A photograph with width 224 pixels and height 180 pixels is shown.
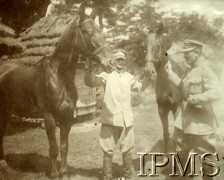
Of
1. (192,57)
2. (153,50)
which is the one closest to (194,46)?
(192,57)

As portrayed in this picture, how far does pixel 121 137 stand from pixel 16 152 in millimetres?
1203

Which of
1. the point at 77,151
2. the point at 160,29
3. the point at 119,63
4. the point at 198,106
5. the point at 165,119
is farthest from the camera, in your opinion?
the point at 165,119

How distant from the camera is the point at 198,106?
8.00ft

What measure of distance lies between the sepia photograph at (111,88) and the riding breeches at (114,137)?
0.03 ft

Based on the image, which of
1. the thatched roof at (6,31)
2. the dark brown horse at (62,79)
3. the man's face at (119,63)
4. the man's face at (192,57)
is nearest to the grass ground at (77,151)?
the dark brown horse at (62,79)

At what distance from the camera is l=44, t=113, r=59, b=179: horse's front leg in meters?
2.53

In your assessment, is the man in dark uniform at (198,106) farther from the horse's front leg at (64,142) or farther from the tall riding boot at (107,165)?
the horse's front leg at (64,142)

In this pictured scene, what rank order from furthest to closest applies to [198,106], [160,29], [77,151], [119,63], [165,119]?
[165,119]
[160,29]
[77,151]
[119,63]
[198,106]

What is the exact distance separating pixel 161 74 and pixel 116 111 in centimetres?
86

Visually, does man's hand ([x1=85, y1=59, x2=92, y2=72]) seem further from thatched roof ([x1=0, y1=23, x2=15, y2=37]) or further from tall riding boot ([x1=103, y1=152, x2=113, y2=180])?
thatched roof ([x1=0, y1=23, x2=15, y2=37])

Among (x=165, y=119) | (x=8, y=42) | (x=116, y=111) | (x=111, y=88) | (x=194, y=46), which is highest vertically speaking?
(x=8, y=42)

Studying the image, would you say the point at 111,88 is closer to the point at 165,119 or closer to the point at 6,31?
the point at 165,119

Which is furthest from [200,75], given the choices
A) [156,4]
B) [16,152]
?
[16,152]

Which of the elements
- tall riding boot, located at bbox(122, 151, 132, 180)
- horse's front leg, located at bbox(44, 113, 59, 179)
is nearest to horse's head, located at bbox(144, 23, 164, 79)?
tall riding boot, located at bbox(122, 151, 132, 180)
